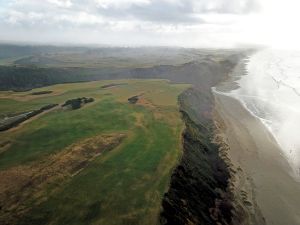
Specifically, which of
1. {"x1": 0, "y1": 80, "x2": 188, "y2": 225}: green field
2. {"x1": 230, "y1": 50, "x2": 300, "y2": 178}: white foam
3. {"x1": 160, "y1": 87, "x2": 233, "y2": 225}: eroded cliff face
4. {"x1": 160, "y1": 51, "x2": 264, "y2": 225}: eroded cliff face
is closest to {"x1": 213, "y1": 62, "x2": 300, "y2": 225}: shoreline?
{"x1": 160, "y1": 51, "x2": 264, "y2": 225}: eroded cliff face

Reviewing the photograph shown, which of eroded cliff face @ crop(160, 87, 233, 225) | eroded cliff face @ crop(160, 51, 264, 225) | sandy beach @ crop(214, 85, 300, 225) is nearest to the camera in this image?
eroded cliff face @ crop(160, 87, 233, 225)

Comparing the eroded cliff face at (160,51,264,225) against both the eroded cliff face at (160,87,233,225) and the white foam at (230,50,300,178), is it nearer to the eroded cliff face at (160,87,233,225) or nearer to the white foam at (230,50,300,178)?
the eroded cliff face at (160,87,233,225)

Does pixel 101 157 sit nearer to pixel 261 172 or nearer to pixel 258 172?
pixel 258 172

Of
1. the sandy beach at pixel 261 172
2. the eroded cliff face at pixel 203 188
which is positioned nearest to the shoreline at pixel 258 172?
the sandy beach at pixel 261 172

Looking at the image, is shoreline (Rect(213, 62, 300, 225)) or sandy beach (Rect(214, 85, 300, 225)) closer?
shoreline (Rect(213, 62, 300, 225))

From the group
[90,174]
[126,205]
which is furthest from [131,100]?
[126,205]

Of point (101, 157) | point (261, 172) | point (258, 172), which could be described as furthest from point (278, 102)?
point (101, 157)

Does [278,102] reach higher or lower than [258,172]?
lower
